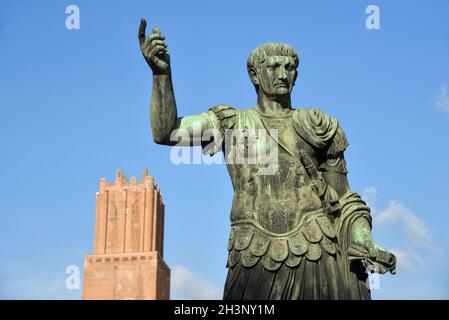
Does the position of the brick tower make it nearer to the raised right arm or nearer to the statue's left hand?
the raised right arm

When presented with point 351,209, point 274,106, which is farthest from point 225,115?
point 351,209

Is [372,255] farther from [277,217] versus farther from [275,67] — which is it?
[275,67]

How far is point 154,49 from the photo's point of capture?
5.53 meters

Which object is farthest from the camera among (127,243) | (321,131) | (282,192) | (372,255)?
(127,243)

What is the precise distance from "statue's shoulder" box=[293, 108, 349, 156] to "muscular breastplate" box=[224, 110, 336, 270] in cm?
19

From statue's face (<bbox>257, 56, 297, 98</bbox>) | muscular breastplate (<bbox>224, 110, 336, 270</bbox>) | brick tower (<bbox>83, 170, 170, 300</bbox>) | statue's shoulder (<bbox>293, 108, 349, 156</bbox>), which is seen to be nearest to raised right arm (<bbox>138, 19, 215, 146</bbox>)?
muscular breastplate (<bbox>224, 110, 336, 270</bbox>)

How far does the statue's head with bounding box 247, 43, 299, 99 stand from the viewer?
5906 mm

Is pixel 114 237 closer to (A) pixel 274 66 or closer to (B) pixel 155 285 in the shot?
(B) pixel 155 285

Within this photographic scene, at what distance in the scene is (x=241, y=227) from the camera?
560cm

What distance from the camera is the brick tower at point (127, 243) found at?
97.9m

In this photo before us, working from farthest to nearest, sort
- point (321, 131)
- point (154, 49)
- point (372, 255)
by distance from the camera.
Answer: point (321, 131), point (154, 49), point (372, 255)

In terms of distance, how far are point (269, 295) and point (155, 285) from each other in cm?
9167

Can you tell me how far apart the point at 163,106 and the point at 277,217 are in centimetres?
93
